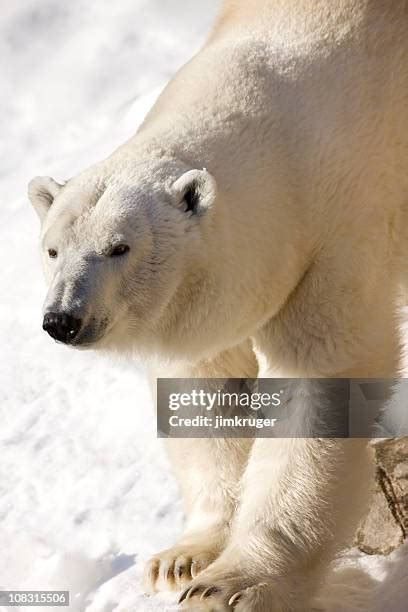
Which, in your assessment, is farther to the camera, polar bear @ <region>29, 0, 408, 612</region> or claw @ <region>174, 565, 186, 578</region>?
claw @ <region>174, 565, 186, 578</region>

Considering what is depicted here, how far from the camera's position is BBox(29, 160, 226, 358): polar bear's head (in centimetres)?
358

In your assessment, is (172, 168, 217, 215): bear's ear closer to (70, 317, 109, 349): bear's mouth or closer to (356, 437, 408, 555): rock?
(70, 317, 109, 349): bear's mouth

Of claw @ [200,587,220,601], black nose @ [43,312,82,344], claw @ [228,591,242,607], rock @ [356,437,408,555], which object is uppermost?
black nose @ [43,312,82,344]

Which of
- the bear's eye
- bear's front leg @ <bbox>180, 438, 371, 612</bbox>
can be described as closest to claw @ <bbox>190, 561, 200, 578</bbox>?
bear's front leg @ <bbox>180, 438, 371, 612</bbox>

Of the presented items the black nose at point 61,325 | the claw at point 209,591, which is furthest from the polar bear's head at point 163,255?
the claw at point 209,591

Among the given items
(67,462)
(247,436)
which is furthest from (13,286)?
(247,436)

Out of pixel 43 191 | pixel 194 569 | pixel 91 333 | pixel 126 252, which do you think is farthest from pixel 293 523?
pixel 43 191

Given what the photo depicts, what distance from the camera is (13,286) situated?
790cm

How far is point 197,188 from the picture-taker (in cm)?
380

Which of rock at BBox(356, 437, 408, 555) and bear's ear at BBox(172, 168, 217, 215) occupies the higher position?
bear's ear at BBox(172, 168, 217, 215)

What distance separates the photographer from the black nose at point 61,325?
3.49 metres

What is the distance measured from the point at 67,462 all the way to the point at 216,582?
98.4 inches

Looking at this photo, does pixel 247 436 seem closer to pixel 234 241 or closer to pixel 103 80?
pixel 234 241

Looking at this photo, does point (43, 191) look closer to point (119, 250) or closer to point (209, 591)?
point (119, 250)
